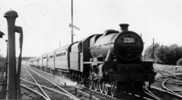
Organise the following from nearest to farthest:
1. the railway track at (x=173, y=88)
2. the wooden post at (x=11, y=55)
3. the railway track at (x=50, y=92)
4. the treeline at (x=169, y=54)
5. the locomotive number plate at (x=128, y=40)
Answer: the wooden post at (x=11, y=55), the railway track at (x=50, y=92), the locomotive number plate at (x=128, y=40), the railway track at (x=173, y=88), the treeline at (x=169, y=54)

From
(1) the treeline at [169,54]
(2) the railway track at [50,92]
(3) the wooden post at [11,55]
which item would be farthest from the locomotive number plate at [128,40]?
(1) the treeline at [169,54]

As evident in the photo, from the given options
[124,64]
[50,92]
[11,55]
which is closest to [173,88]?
[124,64]

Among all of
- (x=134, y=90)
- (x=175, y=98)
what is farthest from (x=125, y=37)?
(x=175, y=98)

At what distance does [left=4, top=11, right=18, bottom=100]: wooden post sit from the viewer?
18.5 feet

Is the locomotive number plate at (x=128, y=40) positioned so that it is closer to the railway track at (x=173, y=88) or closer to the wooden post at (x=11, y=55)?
the railway track at (x=173, y=88)

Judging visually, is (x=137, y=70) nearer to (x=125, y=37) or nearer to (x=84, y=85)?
(x=125, y=37)

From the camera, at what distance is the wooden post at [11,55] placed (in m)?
5.63

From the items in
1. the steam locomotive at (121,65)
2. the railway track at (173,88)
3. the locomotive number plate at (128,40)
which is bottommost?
the railway track at (173,88)

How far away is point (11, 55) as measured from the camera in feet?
18.5

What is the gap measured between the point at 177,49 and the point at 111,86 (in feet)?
113

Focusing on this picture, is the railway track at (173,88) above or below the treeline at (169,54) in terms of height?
below

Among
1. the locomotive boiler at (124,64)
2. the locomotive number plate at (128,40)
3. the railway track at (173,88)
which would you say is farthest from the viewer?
the railway track at (173,88)

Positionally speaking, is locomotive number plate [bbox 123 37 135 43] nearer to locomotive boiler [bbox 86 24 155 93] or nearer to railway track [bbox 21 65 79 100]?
locomotive boiler [bbox 86 24 155 93]

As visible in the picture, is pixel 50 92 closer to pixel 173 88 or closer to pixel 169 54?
pixel 173 88
